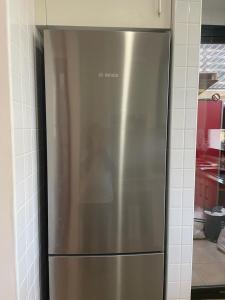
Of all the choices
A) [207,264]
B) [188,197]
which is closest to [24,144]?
[188,197]

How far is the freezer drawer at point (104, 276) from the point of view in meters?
1.28

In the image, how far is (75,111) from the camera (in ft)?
3.94

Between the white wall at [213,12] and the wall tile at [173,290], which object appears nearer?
the wall tile at [173,290]

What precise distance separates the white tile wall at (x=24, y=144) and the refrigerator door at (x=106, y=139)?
8 centimetres

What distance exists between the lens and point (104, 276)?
1289 mm

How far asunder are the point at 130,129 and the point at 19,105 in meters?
0.52

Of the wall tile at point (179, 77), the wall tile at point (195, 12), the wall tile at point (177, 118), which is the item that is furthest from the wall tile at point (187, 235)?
the wall tile at point (195, 12)

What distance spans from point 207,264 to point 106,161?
125 cm

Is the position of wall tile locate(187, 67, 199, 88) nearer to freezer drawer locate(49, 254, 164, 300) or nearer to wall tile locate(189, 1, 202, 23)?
wall tile locate(189, 1, 202, 23)

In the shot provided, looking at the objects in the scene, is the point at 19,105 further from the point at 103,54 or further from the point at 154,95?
the point at 154,95

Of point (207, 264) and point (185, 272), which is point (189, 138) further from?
Answer: point (207, 264)

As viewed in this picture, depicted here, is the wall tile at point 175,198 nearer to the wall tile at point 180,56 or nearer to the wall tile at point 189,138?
the wall tile at point 189,138

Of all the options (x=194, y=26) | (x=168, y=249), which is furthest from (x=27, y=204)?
(x=194, y=26)

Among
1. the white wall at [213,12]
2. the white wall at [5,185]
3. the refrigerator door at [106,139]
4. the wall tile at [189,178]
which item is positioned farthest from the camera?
the white wall at [213,12]
